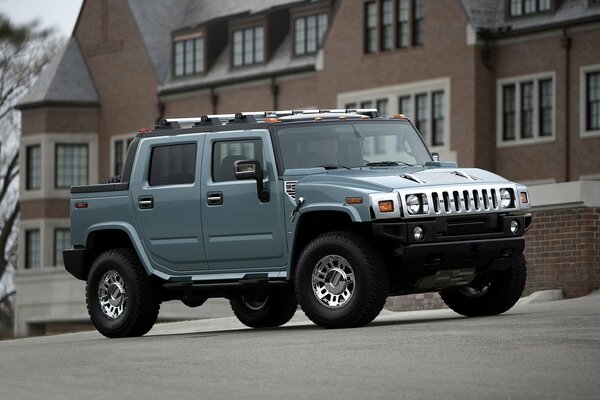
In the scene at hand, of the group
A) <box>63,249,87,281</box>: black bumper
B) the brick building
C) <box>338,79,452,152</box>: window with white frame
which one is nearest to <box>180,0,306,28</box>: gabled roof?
the brick building

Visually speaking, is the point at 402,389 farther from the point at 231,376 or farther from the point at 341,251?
the point at 341,251

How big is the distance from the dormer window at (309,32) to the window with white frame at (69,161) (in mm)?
10464

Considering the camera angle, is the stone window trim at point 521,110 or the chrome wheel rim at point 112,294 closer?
the chrome wheel rim at point 112,294

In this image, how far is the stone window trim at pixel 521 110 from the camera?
4175 centimetres

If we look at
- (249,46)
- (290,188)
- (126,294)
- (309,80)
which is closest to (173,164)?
(126,294)

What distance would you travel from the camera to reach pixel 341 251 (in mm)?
15352

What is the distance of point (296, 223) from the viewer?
52.2 ft

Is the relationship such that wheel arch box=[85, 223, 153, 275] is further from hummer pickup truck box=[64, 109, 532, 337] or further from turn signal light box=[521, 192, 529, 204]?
turn signal light box=[521, 192, 529, 204]

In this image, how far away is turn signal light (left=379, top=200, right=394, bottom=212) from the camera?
15.1m

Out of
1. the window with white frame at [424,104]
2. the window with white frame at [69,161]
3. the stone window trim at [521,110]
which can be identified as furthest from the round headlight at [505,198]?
the window with white frame at [69,161]

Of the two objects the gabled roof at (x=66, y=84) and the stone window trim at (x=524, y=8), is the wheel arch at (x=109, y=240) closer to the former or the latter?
the stone window trim at (x=524, y=8)

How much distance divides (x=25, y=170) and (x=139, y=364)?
45441 millimetres

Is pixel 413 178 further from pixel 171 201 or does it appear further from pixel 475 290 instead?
pixel 171 201

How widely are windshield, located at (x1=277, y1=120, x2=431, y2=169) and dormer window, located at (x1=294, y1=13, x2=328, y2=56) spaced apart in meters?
32.5
